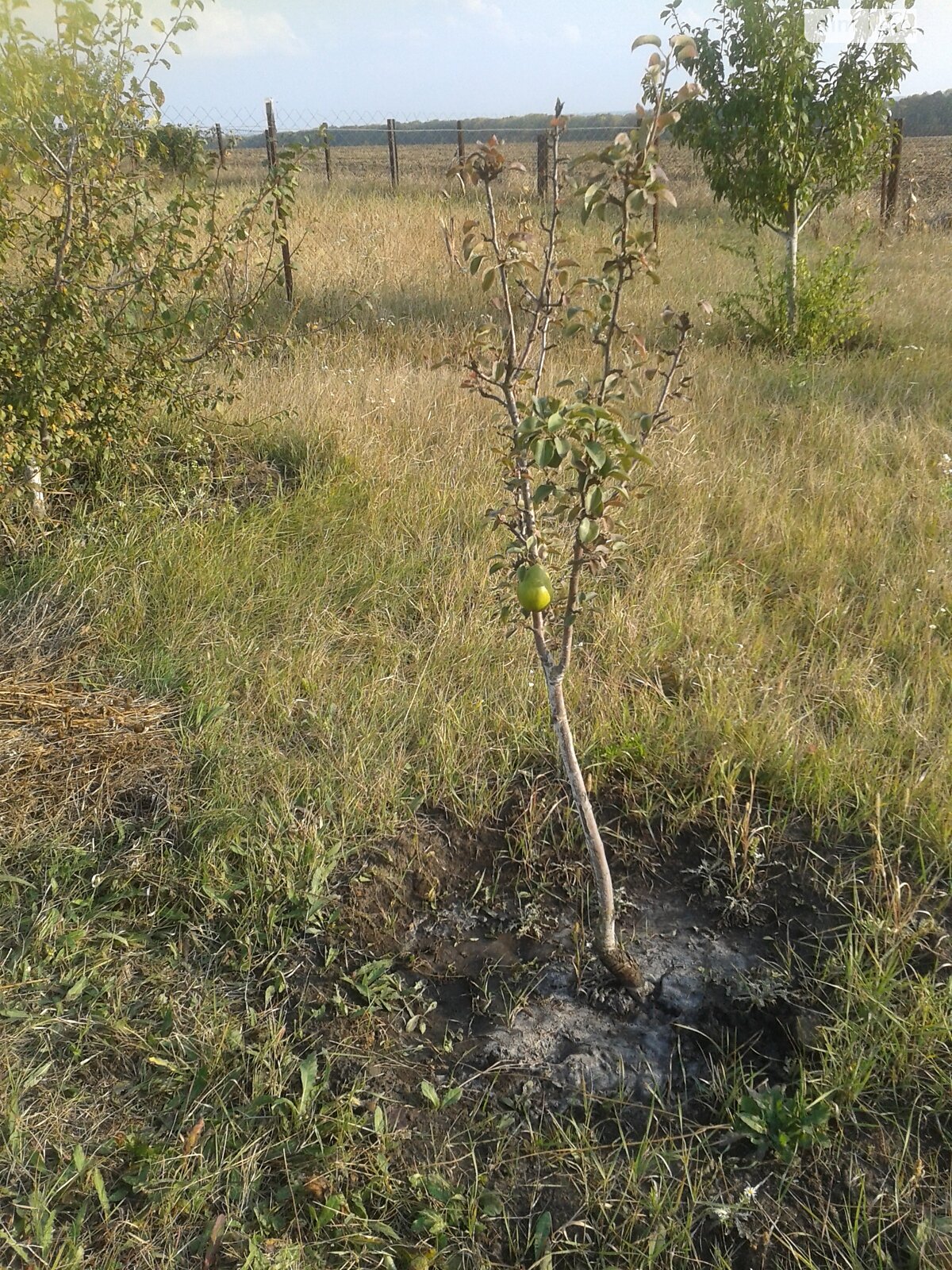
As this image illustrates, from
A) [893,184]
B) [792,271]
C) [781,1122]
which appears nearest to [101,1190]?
[781,1122]

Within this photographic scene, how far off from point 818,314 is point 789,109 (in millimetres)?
1397

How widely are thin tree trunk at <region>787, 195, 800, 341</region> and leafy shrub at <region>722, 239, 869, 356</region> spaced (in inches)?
0.8

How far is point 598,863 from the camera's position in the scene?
212cm

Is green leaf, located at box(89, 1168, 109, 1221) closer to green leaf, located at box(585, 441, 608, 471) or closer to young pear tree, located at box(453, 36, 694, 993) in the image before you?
young pear tree, located at box(453, 36, 694, 993)

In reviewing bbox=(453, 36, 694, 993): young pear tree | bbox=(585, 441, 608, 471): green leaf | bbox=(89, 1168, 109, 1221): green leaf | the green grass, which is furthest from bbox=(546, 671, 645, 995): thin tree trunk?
bbox=(89, 1168, 109, 1221): green leaf

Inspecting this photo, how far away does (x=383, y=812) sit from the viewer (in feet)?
8.15

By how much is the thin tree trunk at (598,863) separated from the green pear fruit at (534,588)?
387 mm

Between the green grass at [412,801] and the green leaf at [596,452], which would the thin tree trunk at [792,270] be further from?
the green leaf at [596,452]

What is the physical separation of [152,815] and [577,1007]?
1214 mm

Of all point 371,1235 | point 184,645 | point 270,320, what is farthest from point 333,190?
point 371,1235

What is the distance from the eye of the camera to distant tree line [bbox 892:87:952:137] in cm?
4638

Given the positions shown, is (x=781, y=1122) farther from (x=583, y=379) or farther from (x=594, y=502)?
(x=583, y=379)

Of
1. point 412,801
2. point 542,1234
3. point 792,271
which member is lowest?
point 542,1234

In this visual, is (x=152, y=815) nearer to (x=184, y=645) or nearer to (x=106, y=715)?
(x=106, y=715)
